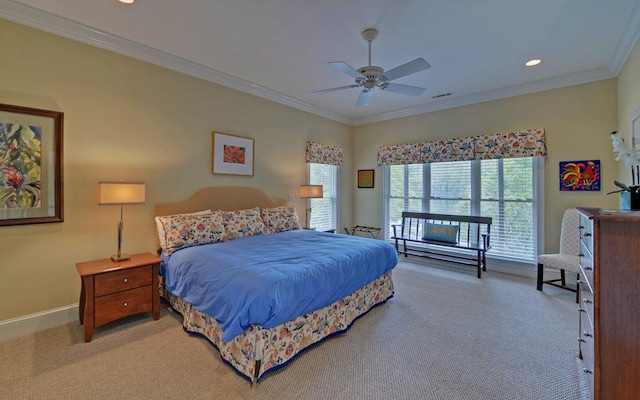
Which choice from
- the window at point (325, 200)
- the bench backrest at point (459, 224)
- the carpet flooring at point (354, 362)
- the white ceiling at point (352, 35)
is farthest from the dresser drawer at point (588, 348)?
the window at point (325, 200)

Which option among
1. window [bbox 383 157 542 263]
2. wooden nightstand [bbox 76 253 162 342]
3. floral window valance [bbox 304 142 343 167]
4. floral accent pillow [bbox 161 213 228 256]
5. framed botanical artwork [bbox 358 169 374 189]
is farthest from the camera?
framed botanical artwork [bbox 358 169 374 189]

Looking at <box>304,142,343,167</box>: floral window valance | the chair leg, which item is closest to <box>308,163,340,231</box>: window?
<box>304,142,343,167</box>: floral window valance

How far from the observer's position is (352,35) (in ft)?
9.29

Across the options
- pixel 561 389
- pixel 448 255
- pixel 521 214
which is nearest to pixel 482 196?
pixel 521 214

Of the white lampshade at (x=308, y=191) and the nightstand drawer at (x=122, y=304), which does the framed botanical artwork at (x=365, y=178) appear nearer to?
the white lampshade at (x=308, y=191)

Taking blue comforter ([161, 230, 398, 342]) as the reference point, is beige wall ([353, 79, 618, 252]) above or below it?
above

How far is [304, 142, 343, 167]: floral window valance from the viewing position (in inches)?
205

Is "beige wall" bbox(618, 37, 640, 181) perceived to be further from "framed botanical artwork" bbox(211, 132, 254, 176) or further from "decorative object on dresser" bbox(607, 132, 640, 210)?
"framed botanical artwork" bbox(211, 132, 254, 176)

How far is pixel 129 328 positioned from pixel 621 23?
18.1 feet

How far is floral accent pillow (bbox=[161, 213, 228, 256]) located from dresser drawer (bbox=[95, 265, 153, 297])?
0.31 meters

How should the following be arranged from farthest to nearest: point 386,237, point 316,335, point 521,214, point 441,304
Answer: point 386,237 → point 521,214 → point 441,304 → point 316,335

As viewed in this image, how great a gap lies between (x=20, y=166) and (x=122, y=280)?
1355 millimetres

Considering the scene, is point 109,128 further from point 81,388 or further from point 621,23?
point 621,23

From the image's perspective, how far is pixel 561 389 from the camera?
1872 mm
